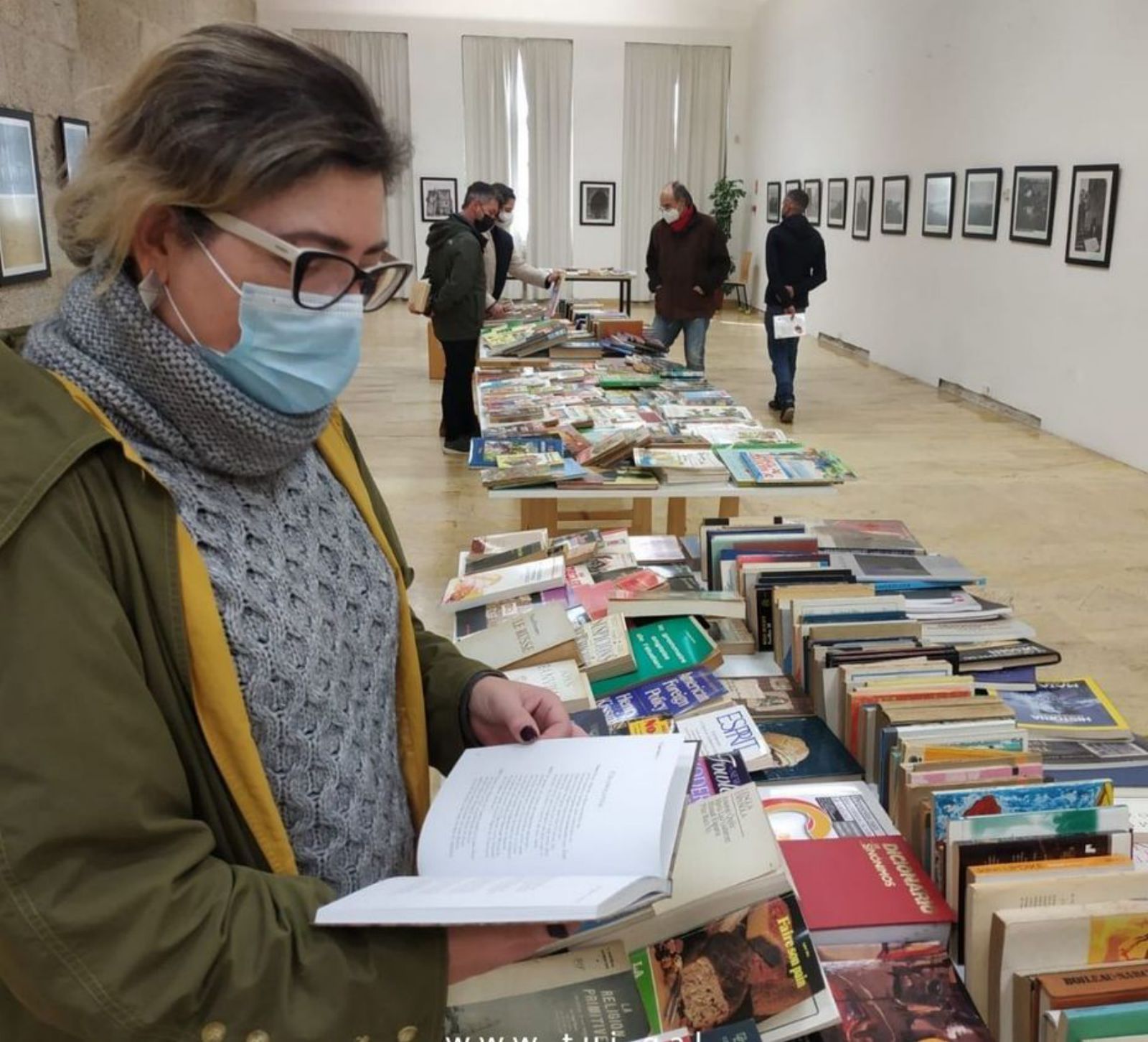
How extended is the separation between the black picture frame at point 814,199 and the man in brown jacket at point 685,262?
5.61 meters

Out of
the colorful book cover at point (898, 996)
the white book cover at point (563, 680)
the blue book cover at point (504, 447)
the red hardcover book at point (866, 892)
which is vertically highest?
the blue book cover at point (504, 447)

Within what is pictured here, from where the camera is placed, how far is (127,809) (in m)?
0.72

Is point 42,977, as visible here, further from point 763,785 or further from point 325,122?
point 763,785

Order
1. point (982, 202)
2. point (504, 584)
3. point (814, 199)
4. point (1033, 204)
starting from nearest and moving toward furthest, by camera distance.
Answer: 1. point (504, 584)
2. point (1033, 204)
3. point (982, 202)
4. point (814, 199)

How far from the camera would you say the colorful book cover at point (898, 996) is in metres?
1.11

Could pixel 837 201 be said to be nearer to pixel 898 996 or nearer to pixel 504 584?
pixel 504 584

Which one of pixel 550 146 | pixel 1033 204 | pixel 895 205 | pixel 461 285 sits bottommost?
pixel 461 285

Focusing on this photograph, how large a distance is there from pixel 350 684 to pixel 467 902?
0.99ft

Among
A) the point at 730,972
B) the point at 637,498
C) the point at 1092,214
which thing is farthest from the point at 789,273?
the point at 730,972

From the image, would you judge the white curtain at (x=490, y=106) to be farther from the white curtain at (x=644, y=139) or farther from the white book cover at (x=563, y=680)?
the white book cover at (x=563, y=680)

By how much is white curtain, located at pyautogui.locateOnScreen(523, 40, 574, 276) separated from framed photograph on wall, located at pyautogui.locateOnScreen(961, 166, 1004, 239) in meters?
8.42

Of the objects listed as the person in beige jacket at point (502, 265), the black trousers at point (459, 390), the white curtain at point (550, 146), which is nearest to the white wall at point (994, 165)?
the person in beige jacket at point (502, 265)

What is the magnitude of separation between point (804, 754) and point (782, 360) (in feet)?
21.4

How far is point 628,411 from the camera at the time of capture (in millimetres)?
4230
